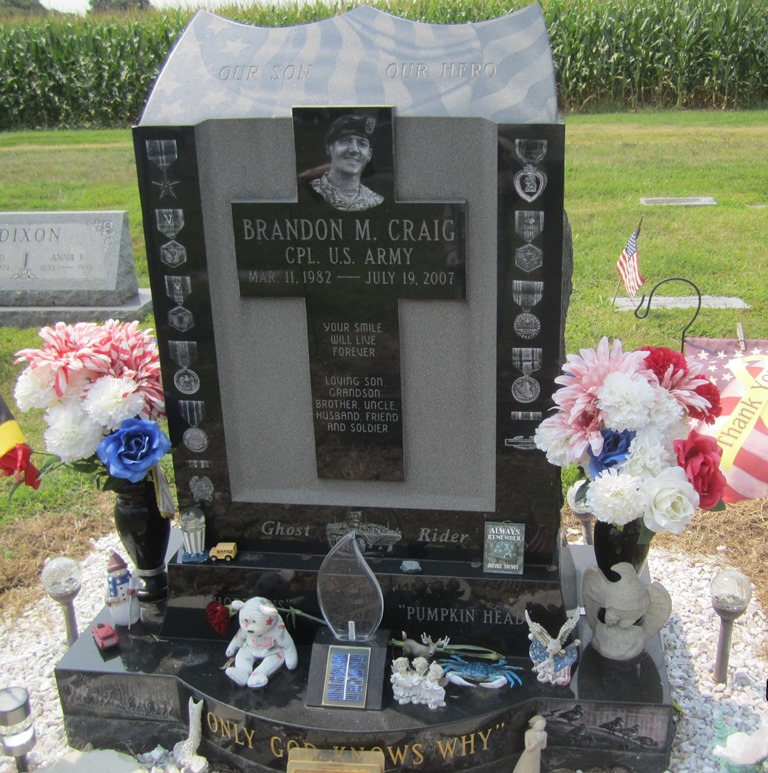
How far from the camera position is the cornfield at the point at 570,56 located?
17797 millimetres

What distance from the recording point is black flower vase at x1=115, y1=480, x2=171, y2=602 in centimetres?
405

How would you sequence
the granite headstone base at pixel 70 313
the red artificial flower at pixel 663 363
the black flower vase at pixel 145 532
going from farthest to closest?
the granite headstone base at pixel 70 313 < the black flower vase at pixel 145 532 < the red artificial flower at pixel 663 363

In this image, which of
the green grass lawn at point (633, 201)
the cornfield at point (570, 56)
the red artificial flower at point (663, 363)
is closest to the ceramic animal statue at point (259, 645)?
the red artificial flower at point (663, 363)

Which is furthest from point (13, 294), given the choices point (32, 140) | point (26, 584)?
point (32, 140)

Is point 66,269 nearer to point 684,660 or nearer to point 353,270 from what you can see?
point 353,270

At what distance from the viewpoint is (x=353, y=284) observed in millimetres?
3654

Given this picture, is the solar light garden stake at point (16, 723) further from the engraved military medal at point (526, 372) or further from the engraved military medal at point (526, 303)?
the engraved military medal at point (526, 303)

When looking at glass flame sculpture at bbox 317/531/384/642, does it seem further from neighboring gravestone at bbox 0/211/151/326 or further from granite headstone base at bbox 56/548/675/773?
neighboring gravestone at bbox 0/211/151/326

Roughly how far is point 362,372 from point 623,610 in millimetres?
Result: 1398

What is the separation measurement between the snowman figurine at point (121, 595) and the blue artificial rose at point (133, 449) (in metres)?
0.42

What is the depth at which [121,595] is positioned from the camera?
3.95 m

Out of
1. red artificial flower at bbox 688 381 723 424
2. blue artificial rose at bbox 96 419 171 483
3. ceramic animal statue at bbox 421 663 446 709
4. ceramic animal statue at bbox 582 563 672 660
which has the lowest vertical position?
ceramic animal statue at bbox 421 663 446 709

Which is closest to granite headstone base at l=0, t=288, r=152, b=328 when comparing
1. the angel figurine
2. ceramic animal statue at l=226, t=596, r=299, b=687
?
ceramic animal statue at l=226, t=596, r=299, b=687

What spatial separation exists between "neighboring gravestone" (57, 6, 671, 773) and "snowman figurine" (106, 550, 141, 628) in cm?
10
